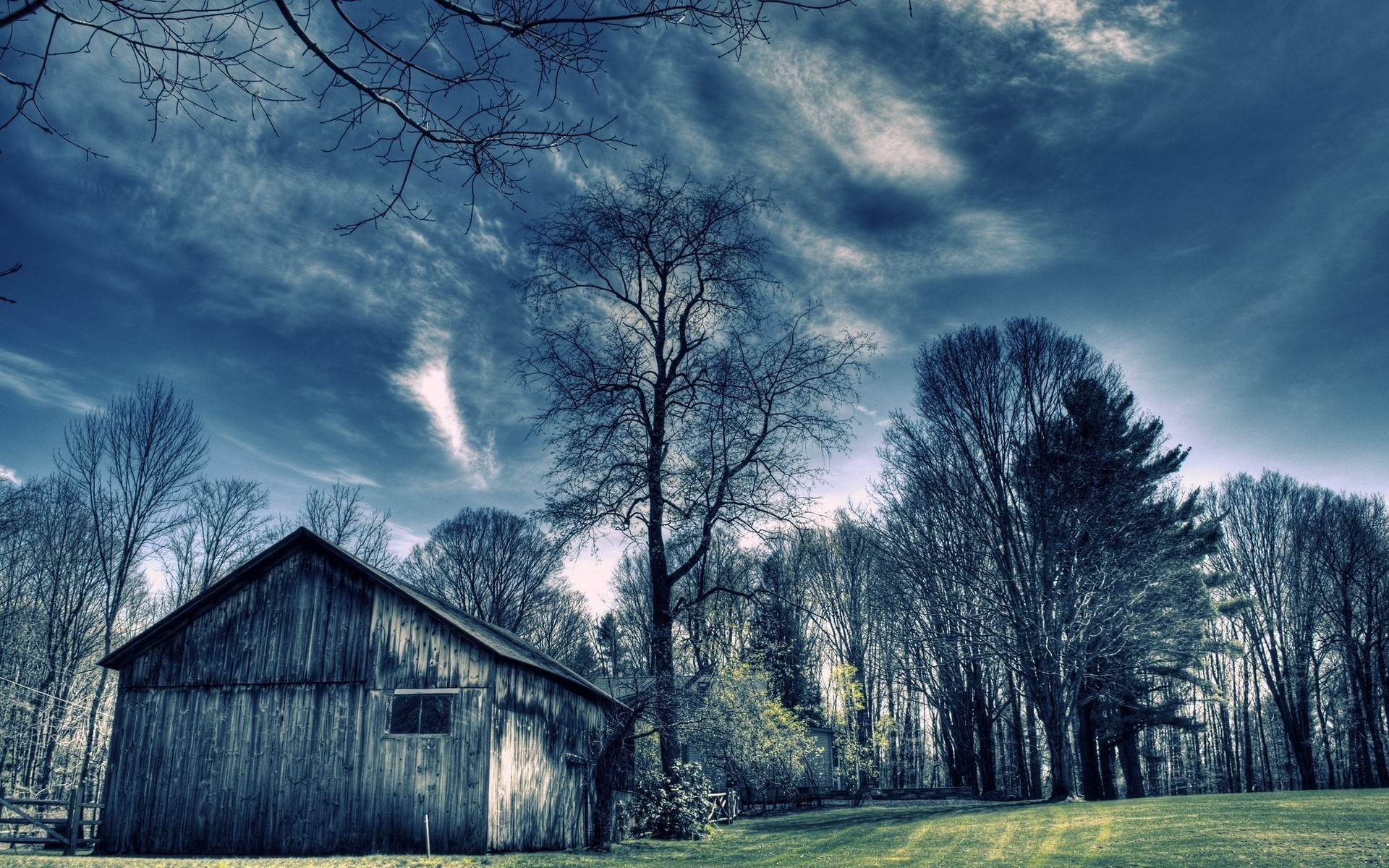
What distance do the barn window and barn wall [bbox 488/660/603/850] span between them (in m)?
→ 1.01

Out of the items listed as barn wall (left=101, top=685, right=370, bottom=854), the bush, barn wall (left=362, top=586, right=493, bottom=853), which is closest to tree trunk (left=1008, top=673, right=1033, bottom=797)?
the bush

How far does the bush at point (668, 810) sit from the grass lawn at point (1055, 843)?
32.4 inches

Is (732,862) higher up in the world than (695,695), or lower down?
lower down

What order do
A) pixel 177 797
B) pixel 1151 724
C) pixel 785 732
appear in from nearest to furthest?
1. pixel 177 797
2. pixel 1151 724
3. pixel 785 732

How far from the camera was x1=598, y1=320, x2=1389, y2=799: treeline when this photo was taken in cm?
2272

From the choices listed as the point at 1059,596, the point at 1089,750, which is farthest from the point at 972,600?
the point at 1089,750

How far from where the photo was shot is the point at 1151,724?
2736 cm

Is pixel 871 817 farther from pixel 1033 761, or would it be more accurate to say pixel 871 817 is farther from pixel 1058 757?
pixel 1033 761

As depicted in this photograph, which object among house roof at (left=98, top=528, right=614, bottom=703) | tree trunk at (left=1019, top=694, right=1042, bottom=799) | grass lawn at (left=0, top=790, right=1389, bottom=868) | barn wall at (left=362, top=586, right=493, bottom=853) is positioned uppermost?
house roof at (left=98, top=528, right=614, bottom=703)

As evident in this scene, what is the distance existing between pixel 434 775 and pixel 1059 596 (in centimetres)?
1789

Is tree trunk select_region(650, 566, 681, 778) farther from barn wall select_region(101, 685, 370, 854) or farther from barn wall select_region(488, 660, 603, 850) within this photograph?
barn wall select_region(101, 685, 370, 854)

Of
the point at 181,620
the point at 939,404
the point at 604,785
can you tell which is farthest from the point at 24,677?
the point at 939,404

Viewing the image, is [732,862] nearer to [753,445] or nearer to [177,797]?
[753,445]

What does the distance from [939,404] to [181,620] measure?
2211 cm
